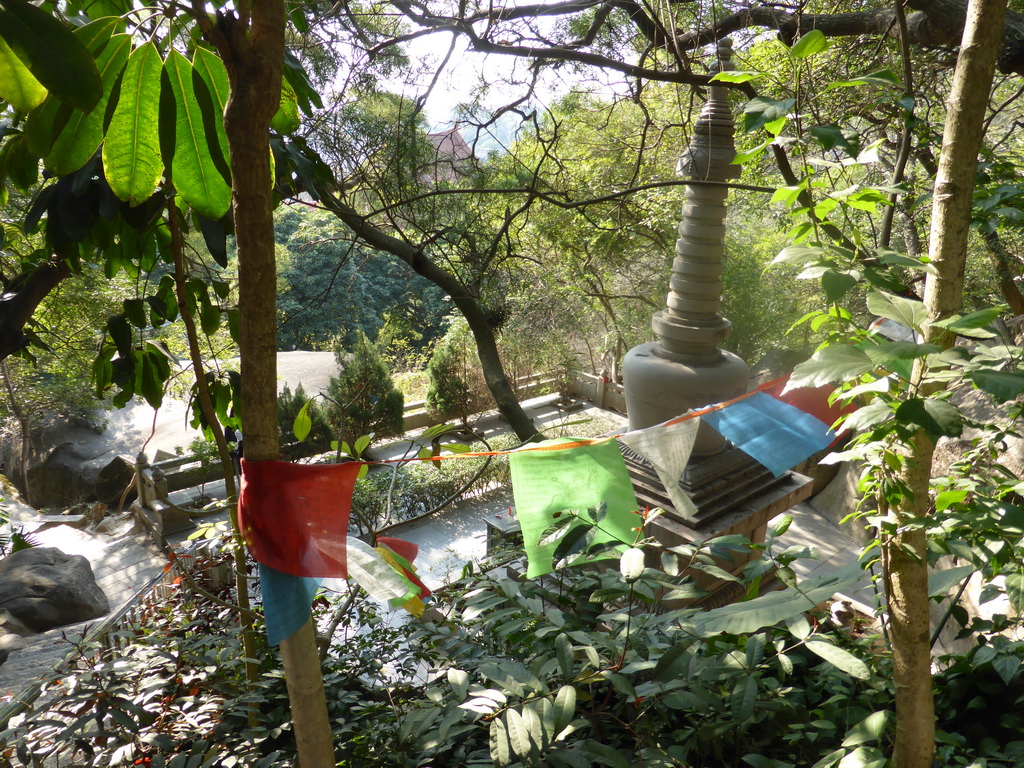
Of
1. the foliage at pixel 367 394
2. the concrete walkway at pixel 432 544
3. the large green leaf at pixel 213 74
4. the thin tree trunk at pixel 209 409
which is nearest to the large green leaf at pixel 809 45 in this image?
the large green leaf at pixel 213 74

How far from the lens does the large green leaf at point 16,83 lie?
702 mm

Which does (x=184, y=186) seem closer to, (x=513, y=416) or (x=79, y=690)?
(x=79, y=690)

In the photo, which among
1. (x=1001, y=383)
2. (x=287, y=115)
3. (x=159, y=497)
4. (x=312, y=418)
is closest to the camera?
(x=1001, y=383)

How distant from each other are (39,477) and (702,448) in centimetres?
964

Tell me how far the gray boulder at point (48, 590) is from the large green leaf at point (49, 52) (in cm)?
541

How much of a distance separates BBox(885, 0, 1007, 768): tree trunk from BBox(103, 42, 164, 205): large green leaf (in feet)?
3.44

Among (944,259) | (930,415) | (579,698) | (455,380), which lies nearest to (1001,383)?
(930,415)

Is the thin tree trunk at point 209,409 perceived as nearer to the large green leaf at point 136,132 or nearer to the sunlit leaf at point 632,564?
the large green leaf at point 136,132

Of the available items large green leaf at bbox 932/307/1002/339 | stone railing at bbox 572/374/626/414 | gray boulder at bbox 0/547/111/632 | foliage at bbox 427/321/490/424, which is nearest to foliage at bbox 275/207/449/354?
foliage at bbox 427/321/490/424

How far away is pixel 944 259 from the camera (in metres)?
0.84

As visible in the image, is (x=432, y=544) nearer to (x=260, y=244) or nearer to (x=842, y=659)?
(x=842, y=659)

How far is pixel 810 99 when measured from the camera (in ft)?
6.98

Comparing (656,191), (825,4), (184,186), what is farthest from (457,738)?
(656,191)

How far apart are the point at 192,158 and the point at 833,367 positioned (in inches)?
35.8
